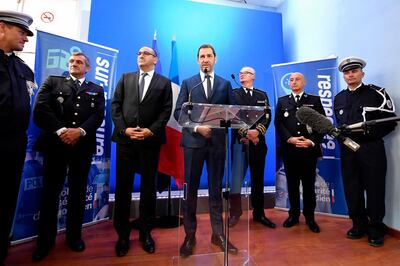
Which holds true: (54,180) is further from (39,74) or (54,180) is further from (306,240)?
(306,240)

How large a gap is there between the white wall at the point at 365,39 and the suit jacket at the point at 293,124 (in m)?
0.72

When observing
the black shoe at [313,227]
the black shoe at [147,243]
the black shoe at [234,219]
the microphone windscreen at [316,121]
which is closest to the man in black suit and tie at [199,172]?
the black shoe at [234,219]

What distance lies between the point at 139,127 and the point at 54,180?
82cm

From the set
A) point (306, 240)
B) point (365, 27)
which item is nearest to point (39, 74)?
point (306, 240)

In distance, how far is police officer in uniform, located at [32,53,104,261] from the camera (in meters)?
1.92

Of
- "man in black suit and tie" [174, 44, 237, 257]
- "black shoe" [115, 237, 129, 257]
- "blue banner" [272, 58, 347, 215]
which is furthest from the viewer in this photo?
"blue banner" [272, 58, 347, 215]

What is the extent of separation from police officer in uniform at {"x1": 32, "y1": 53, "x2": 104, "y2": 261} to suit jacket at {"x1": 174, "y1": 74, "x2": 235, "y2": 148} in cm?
81

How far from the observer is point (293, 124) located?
2705mm

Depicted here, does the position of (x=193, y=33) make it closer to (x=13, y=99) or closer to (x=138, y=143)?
(x=138, y=143)


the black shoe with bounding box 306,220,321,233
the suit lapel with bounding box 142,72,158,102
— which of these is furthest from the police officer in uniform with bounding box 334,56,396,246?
the suit lapel with bounding box 142,72,158,102

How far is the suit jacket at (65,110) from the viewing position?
6.37 feet

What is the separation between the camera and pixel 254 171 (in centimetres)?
274

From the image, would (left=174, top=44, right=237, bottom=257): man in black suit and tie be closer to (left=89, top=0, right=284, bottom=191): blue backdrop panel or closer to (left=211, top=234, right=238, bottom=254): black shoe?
(left=211, top=234, right=238, bottom=254): black shoe

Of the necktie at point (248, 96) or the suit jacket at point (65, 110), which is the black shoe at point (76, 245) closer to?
the suit jacket at point (65, 110)
